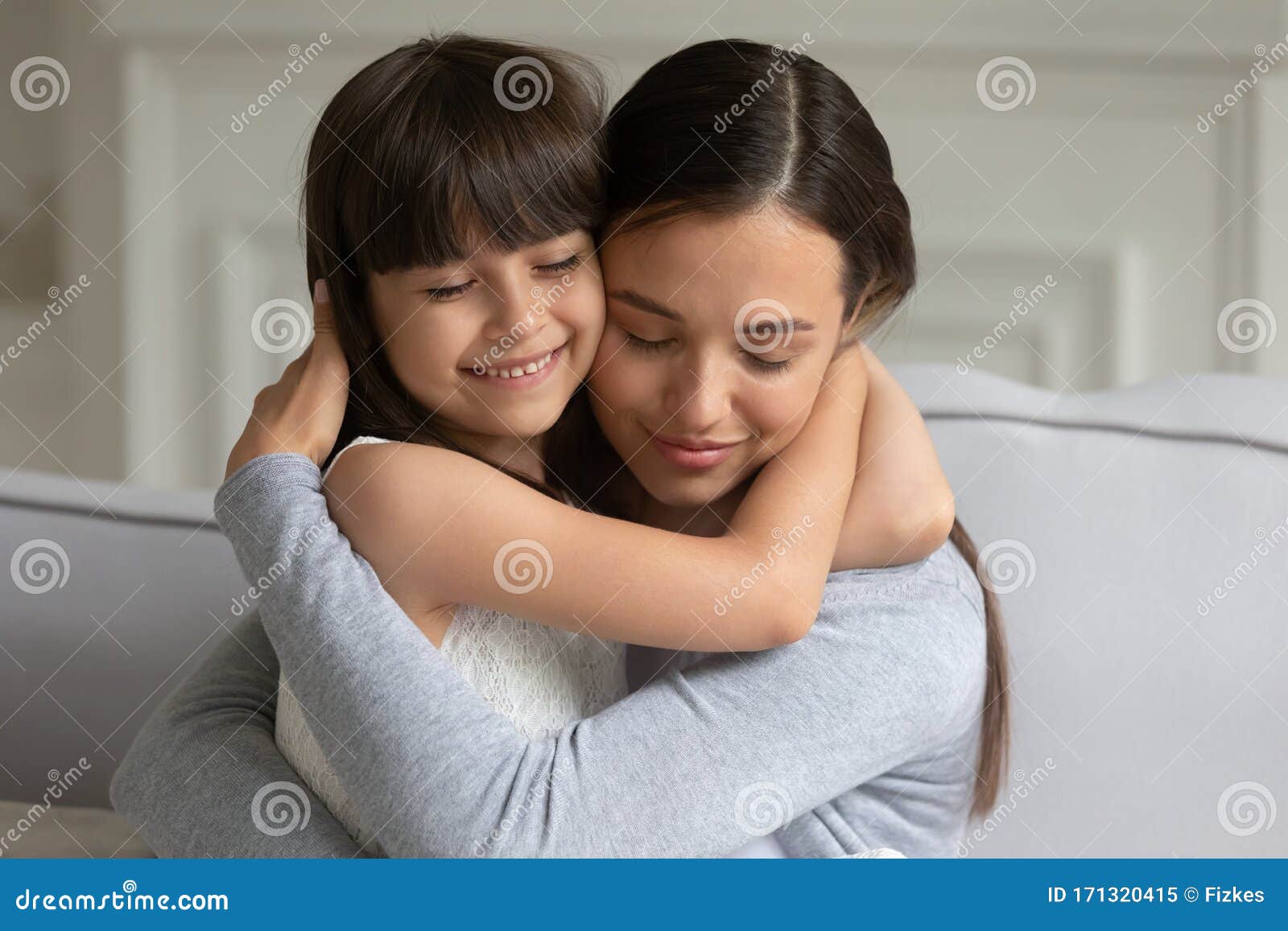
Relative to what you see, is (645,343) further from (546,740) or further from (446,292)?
(546,740)

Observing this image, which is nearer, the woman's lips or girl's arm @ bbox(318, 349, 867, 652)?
girl's arm @ bbox(318, 349, 867, 652)

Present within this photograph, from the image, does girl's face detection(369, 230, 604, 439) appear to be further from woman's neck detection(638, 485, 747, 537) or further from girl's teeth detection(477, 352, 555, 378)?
woman's neck detection(638, 485, 747, 537)

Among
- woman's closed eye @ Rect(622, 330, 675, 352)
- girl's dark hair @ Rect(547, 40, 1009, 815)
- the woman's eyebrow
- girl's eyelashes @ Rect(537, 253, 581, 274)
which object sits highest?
girl's dark hair @ Rect(547, 40, 1009, 815)

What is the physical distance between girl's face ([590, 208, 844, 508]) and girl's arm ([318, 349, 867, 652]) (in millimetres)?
121

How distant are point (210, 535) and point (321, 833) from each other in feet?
2.03

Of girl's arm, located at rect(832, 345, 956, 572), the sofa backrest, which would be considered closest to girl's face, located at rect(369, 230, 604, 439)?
girl's arm, located at rect(832, 345, 956, 572)

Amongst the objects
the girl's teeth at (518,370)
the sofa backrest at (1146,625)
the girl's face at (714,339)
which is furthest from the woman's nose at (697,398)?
the sofa backrest at (1146,625)

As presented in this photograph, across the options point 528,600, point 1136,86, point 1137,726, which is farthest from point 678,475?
point 1136,86

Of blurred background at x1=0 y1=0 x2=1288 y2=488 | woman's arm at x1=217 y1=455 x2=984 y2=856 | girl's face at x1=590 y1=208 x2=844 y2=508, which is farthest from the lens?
blurred background at x1=0 y1=0 x2=1288 y2=488

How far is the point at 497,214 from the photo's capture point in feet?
2.92

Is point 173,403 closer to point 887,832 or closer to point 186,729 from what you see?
point 186,729

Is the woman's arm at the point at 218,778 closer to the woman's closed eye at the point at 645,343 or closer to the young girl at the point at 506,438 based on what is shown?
the young girl at the point at 506,438

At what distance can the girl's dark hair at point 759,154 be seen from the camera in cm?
94

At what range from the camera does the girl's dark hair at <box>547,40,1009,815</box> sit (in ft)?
3.07
